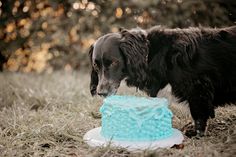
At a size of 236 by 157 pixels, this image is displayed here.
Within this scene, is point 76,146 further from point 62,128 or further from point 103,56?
point 103,56

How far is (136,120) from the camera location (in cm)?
349

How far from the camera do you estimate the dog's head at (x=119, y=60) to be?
373 centimetres

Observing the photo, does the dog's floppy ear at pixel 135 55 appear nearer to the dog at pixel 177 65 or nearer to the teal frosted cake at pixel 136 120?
the dog at pixel 177 65

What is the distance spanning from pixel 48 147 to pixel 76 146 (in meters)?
0.24

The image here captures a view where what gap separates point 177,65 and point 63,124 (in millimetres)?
1196

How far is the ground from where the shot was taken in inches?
129

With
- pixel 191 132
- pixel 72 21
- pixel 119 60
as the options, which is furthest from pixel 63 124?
pixel 72 21

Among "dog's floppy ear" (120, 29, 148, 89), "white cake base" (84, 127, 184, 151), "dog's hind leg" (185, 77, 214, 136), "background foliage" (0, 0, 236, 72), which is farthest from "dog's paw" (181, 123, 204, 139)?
"background foliage" (0, 0, 236, 72)

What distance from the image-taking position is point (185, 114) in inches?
173

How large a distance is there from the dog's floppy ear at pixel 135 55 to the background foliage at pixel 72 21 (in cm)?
213

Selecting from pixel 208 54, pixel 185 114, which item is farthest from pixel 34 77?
pixel 208 54

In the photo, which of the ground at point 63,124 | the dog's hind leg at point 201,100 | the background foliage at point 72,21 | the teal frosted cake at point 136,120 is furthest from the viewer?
the background foliage at point 72,21

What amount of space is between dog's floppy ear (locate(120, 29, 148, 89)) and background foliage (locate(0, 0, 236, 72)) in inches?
84.0

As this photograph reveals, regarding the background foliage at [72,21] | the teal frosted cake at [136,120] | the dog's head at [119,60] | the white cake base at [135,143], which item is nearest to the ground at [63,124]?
the white cake base at [135,143]
